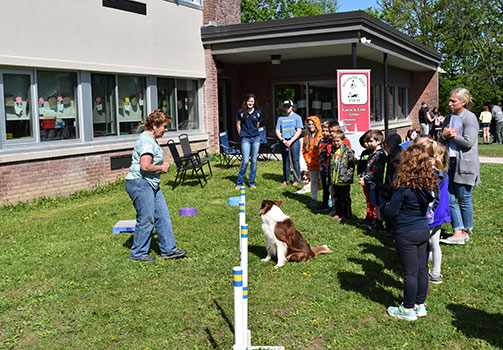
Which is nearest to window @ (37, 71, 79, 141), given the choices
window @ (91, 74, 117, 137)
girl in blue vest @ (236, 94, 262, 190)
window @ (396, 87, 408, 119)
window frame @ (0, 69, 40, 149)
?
window frame @ (0, 69, 40, 149)

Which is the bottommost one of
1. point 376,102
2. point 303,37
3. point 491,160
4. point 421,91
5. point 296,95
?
point 491,160

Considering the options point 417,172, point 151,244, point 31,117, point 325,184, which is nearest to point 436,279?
point 417,172

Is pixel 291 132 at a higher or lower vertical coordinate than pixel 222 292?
higher

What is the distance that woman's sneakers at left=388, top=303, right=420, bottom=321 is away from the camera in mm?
4578

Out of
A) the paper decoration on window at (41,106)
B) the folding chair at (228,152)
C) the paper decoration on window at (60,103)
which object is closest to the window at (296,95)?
the folding chair at (228,152)

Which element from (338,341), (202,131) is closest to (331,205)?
(338,341)

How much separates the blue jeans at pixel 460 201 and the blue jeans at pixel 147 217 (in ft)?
12.5

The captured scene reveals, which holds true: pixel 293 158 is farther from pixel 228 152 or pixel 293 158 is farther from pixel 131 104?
pixel 131 104

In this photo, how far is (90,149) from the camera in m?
11.8

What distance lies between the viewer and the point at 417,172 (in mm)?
4422

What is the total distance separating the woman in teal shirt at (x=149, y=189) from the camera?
6.12 m

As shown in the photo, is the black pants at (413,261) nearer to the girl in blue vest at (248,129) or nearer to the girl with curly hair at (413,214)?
the girl with curly hair at (413,214)

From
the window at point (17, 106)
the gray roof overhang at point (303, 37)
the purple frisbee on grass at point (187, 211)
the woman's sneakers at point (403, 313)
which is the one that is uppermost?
the gray roof overhang at point (303, 37)

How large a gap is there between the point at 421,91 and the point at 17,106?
23.1m
